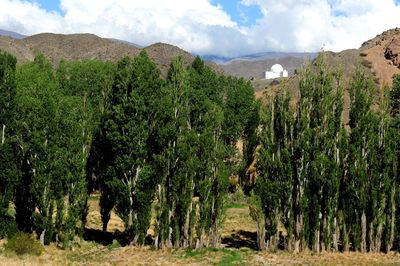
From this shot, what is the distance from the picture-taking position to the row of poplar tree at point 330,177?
3378cm

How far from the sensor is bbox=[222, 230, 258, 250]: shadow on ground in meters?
37.6

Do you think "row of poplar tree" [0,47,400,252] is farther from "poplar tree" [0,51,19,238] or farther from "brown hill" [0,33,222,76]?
"brown hill" [0,33,222,76]

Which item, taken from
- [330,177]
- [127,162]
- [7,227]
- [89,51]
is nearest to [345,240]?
[330,177]

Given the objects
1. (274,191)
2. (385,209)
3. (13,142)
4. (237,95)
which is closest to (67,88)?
(237,95)

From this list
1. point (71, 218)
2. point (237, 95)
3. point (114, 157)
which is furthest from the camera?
point (237, 95)

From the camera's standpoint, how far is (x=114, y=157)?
34.9m

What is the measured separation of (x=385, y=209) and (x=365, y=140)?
505 cm

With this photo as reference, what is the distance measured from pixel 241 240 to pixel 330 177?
33.5 feet

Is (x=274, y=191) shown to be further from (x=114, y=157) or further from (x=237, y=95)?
(x=237, y=95)

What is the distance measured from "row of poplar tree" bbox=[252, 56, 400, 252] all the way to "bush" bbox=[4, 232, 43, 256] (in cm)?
1487

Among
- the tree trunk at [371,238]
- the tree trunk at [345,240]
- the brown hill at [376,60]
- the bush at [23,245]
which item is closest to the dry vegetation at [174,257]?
the bush at [23,245]

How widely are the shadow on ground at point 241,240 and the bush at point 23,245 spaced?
1400 cm

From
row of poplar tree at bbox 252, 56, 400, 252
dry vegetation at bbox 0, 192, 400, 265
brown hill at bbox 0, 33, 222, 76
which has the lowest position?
dry vegetation at bbox 0, 192, 400, 265

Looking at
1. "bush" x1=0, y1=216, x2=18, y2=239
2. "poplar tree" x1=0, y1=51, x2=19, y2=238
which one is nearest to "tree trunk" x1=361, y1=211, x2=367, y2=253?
"bush" x1=0, y1=216, x2=18, y2=239
